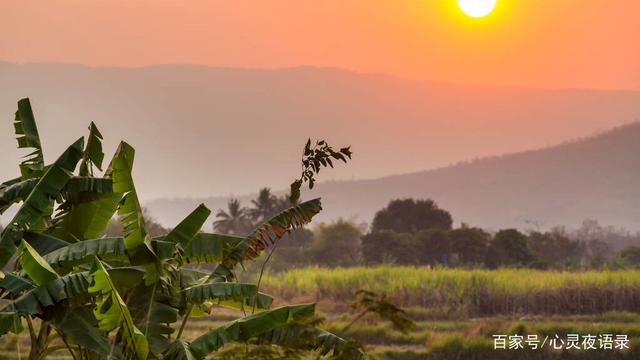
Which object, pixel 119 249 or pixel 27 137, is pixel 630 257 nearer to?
pixel 27 137

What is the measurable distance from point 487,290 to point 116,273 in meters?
13.5

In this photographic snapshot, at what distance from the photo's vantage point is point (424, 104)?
46031mm

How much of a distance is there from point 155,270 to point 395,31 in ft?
88.7

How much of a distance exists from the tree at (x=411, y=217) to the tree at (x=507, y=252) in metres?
2.10

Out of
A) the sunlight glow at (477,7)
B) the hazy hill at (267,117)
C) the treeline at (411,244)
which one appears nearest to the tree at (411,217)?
the treeline at (411,244)

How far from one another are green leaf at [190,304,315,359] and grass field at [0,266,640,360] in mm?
9666

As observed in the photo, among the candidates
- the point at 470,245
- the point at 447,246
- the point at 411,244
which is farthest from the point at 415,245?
the point at 470,245

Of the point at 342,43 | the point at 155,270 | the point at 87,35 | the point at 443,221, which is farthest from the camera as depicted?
the point at 87,35

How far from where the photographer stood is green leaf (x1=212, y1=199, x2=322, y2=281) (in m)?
6.06

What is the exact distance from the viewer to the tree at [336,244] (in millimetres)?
26125

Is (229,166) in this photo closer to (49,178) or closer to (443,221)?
(443,221)

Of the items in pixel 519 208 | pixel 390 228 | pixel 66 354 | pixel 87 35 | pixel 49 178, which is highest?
pixel 87 35

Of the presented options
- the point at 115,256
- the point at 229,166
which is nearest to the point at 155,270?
the point at 115,256

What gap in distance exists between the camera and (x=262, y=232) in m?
6.04
